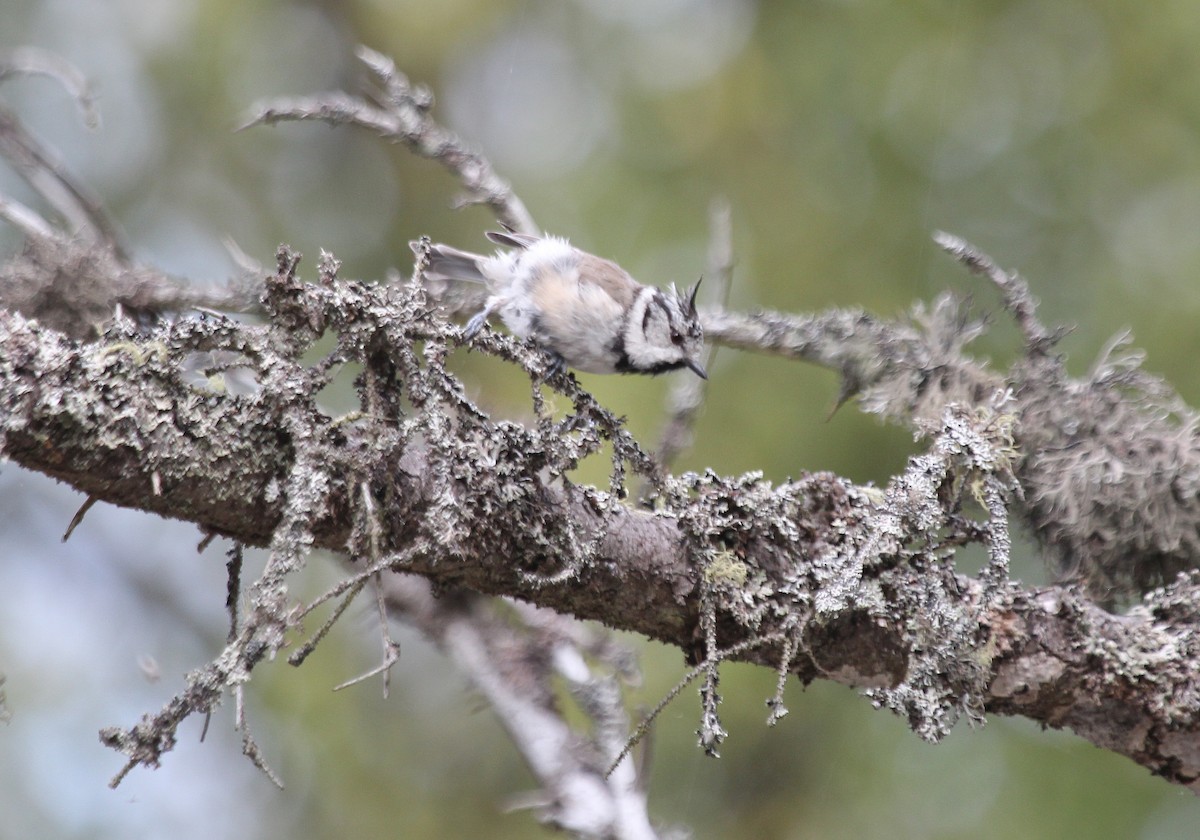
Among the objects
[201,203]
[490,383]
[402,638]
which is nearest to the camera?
[490,383]

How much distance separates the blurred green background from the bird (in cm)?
64

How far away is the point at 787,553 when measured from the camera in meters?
1.89

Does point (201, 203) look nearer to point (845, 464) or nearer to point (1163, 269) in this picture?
point (845, 464)

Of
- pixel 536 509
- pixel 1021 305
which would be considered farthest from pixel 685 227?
pixel 536 509

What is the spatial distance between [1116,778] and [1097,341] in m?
1.59

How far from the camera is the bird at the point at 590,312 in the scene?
2859mm

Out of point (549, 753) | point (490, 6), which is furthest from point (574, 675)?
point (490, 6)

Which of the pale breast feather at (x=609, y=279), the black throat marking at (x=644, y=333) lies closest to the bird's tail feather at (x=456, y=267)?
the pale breast feather at (x=609, y=279)

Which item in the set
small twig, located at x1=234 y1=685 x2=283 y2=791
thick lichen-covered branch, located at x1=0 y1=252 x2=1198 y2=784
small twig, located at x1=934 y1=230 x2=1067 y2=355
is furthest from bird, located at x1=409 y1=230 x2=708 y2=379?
small twig, located at x1=234 y1=685 x2=283 y2=791

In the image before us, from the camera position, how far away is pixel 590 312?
2.86 metres

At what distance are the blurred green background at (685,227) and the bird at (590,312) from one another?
64 cm

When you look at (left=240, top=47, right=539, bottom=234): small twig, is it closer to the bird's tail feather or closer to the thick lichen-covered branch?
the bird's tail feather

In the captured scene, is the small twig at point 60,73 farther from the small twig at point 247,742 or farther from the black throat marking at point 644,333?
the small twig at point 247,742

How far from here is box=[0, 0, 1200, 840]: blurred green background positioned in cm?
379
